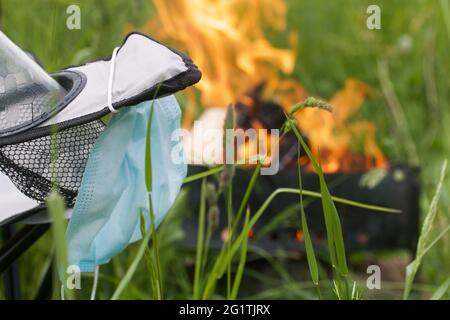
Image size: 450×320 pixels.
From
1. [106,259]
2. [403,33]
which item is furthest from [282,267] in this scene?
[403,33]

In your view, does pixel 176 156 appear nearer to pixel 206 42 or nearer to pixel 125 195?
pixel 125 195

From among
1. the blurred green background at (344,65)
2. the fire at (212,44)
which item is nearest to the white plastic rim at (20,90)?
the blurred green background at (344,65)

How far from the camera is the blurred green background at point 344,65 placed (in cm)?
213

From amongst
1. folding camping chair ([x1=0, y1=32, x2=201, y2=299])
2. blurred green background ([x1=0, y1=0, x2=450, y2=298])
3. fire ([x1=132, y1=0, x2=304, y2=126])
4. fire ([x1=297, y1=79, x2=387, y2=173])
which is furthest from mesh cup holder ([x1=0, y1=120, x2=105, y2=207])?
fire ([x1=132, y1=0, x2=304, y2=126])

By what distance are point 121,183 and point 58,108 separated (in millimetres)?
163

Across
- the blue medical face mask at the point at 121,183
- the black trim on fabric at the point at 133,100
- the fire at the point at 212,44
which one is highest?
the fire at the point at 212,44

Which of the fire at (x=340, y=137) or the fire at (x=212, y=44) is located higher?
the fire at (x=212, y=44)

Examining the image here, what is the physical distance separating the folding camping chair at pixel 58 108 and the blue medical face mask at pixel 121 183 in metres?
0.04

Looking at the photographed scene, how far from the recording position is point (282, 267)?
2.31 m

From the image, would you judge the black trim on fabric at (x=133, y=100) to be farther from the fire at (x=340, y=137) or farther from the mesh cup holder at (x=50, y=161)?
the fire at (x=340, y=137)

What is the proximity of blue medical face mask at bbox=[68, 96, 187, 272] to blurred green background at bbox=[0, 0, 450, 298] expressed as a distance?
35 cm

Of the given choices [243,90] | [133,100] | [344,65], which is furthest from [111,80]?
[344,65]

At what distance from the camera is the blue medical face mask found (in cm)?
122

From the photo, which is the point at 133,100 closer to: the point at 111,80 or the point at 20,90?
the point at 111,80
